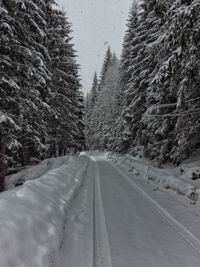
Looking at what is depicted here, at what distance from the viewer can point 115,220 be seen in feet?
26.8

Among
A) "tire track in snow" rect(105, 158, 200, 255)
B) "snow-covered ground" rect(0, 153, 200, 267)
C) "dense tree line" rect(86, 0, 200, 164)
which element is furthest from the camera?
"dense tree line" rect(86, 0, 200, 164)

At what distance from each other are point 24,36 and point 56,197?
26.1ft

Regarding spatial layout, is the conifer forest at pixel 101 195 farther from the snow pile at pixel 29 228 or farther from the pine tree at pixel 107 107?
the pine tree at pixel 107 107

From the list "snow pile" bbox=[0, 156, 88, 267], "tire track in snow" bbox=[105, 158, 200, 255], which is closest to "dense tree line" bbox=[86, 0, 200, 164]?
"tire track in snow" bbox=[105, 158, 200, 255]

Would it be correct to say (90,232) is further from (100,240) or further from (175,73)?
(175,73)

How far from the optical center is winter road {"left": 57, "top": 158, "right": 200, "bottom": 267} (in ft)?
17.7

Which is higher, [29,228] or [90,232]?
[29,228]

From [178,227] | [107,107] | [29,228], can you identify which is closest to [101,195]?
[178,227]

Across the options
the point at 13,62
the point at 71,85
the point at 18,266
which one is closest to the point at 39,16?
the point at 13,62

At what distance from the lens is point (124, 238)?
6637mm

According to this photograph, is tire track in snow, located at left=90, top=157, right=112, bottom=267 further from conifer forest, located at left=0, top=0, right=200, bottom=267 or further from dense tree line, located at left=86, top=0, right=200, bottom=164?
dense tree line, located at left=86, top=0, right=200, bottom=164

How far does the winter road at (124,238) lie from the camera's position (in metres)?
5.41

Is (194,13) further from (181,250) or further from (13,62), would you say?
(13,62)

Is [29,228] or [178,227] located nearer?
[29,228]
